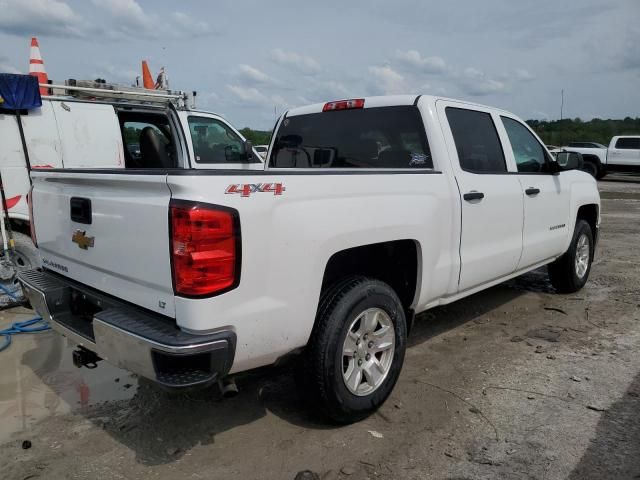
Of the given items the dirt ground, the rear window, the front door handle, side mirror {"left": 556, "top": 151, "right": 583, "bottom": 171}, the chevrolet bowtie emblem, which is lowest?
the dirt ground

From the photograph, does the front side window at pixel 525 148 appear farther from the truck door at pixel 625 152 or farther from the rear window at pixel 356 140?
the truck door at pixel 625 152

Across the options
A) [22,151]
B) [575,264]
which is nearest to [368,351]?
[575,264]

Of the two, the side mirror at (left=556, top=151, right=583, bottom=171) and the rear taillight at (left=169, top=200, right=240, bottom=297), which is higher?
the side mirror at (left=556, top=151, right=583, bottom=171)

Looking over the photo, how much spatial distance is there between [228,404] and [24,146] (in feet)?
11.2

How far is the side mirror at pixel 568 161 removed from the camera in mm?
4977

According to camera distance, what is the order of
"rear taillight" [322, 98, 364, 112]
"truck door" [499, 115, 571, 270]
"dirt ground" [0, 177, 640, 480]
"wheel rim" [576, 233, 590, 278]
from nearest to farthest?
"dirt ground" [0, 177, 640, 480], "rear taillight" [322, 98, 364, 112], "truck door" [499, 115, 571, 270], "wheel rim" [576, 233, 590, 278]

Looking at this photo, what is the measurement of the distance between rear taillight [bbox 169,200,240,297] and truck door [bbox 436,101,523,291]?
1.93 meters

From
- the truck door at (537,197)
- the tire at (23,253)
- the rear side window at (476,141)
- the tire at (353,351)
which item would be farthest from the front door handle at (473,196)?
the tire at (23,253)

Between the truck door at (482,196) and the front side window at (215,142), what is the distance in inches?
132

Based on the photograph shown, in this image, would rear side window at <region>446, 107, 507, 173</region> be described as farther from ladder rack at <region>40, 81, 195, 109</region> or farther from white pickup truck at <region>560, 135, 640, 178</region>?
white pickup truck at <region>560, 135, 640, 178</region>

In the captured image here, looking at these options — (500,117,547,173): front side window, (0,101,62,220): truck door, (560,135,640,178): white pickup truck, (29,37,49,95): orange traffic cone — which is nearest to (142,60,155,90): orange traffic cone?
(29,37,49,95): orange traffic cone

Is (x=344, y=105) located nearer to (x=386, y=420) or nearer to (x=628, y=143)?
(x=386, y=420)

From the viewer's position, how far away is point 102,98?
6.01 m

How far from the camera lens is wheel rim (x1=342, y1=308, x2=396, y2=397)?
2984 mm
